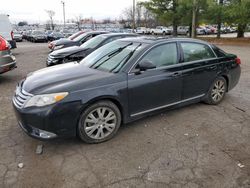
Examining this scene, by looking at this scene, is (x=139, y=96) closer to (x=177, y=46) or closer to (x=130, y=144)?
(x=130, y=144)

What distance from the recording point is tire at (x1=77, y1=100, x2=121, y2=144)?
3299 mm

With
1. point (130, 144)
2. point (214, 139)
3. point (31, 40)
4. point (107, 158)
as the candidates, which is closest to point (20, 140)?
point (107, 158)

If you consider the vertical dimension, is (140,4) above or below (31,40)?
above

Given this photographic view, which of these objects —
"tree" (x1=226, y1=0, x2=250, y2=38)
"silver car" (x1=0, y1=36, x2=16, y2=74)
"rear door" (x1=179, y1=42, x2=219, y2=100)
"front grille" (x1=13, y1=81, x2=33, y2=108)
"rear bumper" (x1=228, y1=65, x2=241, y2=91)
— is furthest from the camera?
"tree" (x1=226, y1=0, x2=250, y2=38)

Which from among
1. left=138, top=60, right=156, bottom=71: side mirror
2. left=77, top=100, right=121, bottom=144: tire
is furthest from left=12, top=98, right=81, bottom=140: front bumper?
left=138, top=60, right=156, bottom=71: side mirror

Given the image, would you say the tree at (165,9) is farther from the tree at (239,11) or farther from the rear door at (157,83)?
the rear door at (157,83)

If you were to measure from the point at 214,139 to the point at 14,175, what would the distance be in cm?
286

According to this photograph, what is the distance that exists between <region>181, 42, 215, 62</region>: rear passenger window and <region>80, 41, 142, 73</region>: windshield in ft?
3.09

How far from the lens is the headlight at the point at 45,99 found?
10.00 feet

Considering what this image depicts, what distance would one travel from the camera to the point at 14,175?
110 inches

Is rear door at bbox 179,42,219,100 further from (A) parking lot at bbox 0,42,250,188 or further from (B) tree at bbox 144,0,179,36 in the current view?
(B) tree at bbox 144,0,179,36

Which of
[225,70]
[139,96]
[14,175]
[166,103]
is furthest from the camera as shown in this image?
[225,70]

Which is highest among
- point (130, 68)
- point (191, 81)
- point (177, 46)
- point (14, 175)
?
point (177, 46)

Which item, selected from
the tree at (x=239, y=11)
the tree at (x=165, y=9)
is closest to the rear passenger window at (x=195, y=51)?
the tree at (x=239, y=11)
